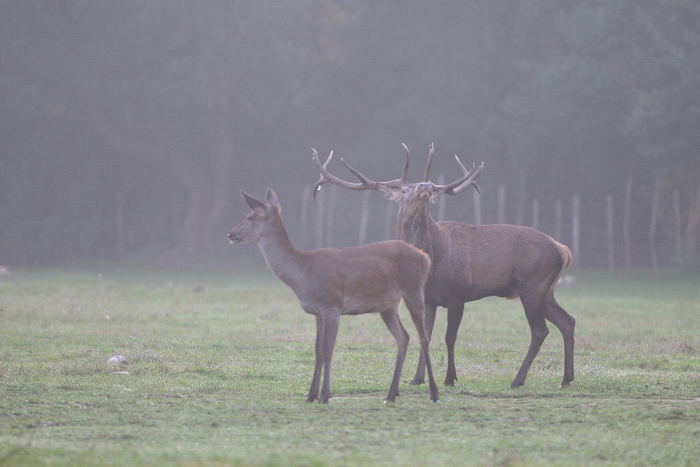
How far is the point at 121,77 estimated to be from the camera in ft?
96.2

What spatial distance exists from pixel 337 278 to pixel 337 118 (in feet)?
92.4

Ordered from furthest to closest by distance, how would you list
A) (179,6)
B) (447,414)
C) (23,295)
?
(179,6) < (23,295) < (447,414)

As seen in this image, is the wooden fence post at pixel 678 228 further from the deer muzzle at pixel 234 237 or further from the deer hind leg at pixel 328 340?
the deer muzzle at pixel 234 237

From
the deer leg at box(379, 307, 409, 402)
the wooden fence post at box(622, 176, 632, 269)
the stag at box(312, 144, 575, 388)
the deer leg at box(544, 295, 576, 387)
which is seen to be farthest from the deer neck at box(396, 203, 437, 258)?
the wooden fence post at box(622, 176, 632, 269)

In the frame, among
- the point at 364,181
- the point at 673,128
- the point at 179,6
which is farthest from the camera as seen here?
the point at 179,6

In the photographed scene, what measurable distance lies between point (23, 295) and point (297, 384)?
9.80 meters

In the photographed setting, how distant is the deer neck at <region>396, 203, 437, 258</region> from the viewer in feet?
27.8

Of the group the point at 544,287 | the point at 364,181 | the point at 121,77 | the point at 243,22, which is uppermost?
the point at 243,22

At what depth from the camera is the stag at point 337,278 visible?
692 centimetres

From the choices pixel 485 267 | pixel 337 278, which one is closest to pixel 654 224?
pixel 485 267

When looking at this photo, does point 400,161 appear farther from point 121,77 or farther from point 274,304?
point 274,304

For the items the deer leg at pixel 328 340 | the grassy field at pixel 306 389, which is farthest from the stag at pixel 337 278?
the grassy field at pixel 306 389

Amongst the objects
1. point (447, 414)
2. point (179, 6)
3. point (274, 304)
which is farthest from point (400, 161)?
point (447, 414)

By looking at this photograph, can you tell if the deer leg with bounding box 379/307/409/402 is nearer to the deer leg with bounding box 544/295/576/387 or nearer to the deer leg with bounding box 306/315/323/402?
the deer leg with bounding box 306/315/323/402
